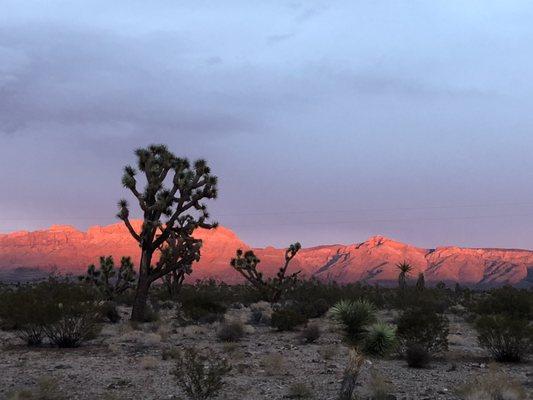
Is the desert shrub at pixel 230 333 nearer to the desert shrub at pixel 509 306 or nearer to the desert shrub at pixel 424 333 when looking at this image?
the desert shrub at pixel 424 333

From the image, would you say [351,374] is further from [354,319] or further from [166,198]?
[166,198]

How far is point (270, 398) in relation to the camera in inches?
428

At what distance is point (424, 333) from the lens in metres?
16.0

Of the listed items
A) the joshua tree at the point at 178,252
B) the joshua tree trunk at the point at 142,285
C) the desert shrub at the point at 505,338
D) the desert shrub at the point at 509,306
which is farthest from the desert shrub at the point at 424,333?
the joshua tree trunk at the point at 142,285

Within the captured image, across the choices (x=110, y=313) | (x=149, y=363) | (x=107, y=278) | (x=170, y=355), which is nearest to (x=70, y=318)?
(x=170, y=355)

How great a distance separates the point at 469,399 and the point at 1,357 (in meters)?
11.7

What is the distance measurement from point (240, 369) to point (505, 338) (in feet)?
24.1

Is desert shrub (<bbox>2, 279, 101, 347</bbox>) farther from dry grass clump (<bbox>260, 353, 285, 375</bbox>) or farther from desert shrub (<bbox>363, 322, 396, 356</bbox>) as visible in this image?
desert shrub (<bbox>363, 322, 396, 356</bbox>)

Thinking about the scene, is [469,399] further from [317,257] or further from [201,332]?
[317,257]

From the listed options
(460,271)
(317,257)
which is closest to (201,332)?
(460,271)

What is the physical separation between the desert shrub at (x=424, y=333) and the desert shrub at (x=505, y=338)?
42.0 inches

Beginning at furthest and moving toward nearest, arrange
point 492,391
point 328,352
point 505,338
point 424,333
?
point 424,333 → point 328,352 → point 505,338 → point 492,391

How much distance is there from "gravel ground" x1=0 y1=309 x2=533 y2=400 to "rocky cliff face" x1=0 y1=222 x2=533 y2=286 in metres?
117

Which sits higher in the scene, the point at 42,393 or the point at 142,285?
the point at 142,285
